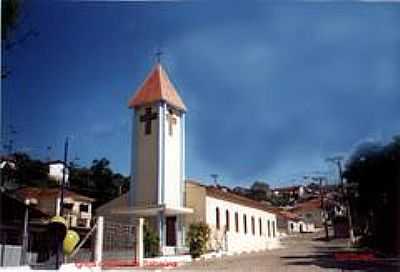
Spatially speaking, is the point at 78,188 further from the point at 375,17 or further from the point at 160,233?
the point at 375,17

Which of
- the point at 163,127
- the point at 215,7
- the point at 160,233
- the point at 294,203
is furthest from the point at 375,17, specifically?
the point at 160,233

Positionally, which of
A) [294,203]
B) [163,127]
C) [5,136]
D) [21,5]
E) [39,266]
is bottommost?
[39,266]

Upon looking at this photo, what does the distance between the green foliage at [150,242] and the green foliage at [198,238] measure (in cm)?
61

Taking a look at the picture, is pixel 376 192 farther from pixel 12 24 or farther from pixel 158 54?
pixel 12 24

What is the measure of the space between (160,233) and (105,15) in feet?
10.4

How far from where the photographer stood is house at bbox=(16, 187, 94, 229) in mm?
6195

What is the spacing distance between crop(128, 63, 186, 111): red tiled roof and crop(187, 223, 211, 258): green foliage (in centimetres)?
238

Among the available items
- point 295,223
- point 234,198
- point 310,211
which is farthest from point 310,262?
point 234,198

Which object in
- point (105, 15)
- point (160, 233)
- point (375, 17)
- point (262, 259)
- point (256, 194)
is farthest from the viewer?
point (160, 233)

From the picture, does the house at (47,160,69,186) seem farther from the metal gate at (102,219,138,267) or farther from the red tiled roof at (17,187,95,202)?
the metal gate at (102,219,138,267)

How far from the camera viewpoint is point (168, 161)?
255 inches

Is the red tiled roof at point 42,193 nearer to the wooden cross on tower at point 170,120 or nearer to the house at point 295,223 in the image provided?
the wooden cross on tower at point 170,120

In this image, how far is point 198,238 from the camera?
7.77 m

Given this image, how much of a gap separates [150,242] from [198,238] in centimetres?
100
